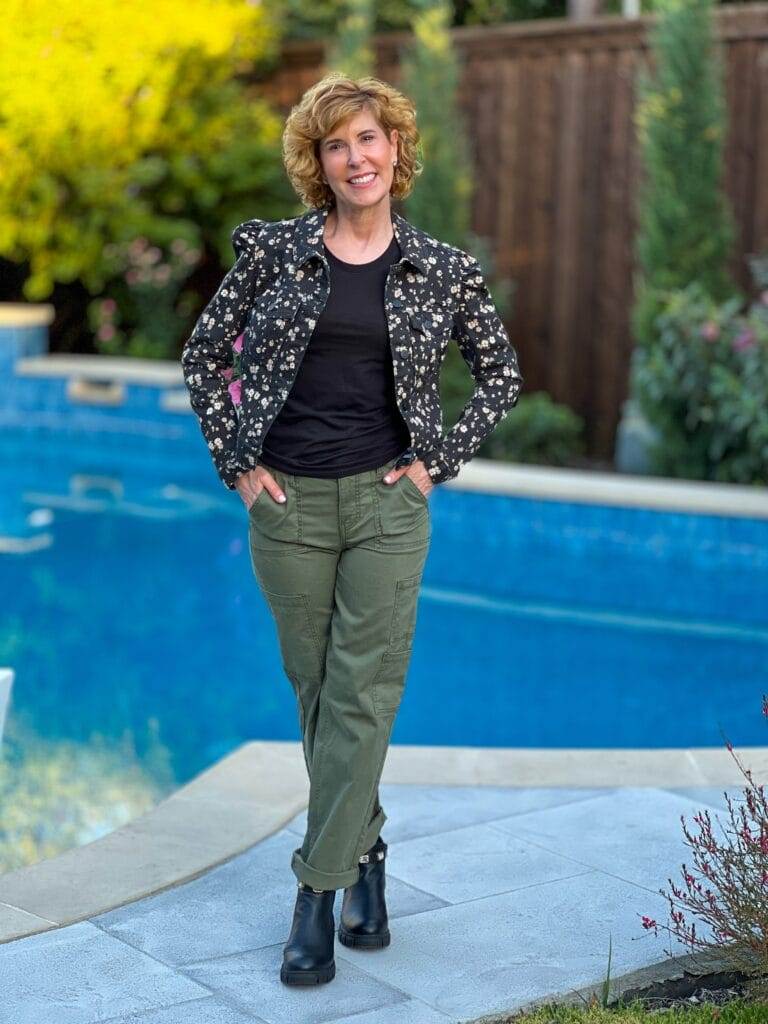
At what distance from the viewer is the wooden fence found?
30.2 feet

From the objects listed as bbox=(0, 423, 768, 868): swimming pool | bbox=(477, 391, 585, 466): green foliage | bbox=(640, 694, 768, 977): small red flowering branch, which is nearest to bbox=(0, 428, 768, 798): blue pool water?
bbox=(0, 423, 768, 868): swimming pool

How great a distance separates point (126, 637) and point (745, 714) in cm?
249

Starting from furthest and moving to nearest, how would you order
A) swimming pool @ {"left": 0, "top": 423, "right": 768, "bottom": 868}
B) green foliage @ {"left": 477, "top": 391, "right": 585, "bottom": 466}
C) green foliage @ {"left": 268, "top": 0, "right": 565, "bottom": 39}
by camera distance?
green foliage @ {"left": 268, "top": 0, "right": 565, "bottom": 39} < green foliage @ {"left": 477, "top": 391, "right": 585, "bottom": 466} < swimming pool @ {"left": 0, "top": 423, "right": 768, "bottom": 868}

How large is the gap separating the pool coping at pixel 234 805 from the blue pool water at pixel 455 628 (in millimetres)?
894

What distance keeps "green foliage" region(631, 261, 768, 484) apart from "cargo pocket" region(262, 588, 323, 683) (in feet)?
16.3

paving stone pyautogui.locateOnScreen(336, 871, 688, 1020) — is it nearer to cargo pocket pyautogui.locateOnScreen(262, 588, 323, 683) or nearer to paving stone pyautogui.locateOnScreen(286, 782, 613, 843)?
paving stone pyautogui.locateOnScreen(286, 782, 613, 843)

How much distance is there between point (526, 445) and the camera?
8906mm

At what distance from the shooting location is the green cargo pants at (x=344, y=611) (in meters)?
2.78

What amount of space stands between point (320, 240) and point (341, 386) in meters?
0.26

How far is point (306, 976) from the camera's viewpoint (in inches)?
108

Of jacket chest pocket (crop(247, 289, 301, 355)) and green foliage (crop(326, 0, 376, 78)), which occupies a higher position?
green foliage (crop(326, 0, 376, 78))

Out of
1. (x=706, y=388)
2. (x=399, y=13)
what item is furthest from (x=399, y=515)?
(x=399, y=13)

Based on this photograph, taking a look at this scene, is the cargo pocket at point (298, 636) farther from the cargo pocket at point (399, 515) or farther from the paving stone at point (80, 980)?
the paving stone at point (80, 980)

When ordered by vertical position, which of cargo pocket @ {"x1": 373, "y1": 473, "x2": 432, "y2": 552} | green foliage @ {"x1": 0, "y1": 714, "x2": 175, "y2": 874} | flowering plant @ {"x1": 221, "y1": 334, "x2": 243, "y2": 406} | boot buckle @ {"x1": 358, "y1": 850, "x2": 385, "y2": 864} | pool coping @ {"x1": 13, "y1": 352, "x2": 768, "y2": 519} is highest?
flowering plant @ {"x1": 221, "y1": 334, "x2": 243, "y2": 406}
